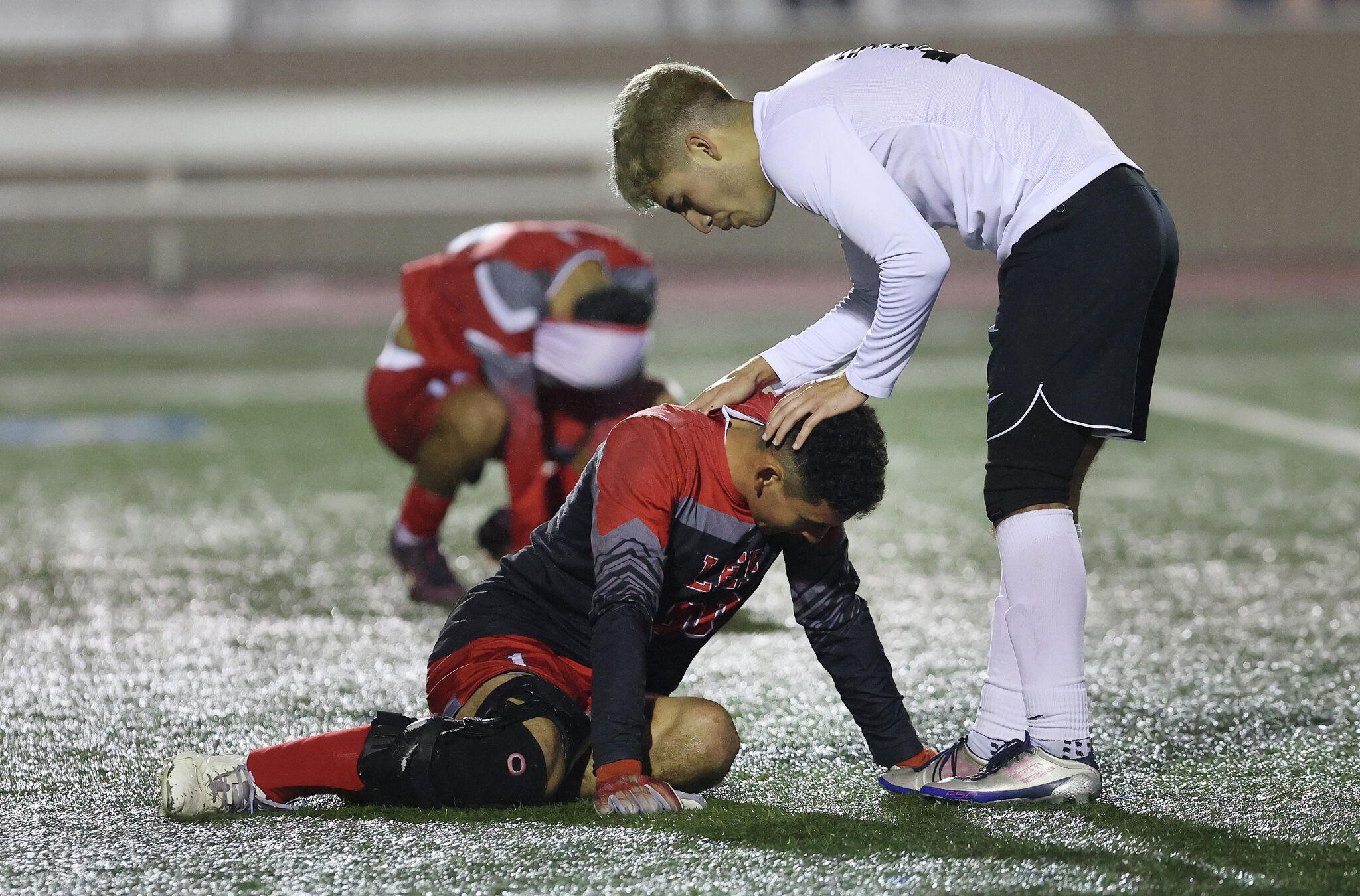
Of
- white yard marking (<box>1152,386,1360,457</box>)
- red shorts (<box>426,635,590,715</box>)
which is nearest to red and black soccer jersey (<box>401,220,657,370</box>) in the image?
red shorts (<box>426,635,590,715</box>)

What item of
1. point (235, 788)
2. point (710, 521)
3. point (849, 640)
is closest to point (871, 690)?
point (849, 640)

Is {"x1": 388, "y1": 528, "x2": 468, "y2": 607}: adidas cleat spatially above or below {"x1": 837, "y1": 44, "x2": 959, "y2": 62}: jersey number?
below

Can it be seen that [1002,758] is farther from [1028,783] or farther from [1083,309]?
[1083,309]

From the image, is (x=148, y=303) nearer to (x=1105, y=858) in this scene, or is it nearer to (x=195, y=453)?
(x=195, y=453)

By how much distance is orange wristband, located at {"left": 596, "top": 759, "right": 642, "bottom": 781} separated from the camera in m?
2.31

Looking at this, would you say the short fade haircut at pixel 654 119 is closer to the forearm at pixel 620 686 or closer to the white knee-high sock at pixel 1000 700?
the forearm at pixel 620 686

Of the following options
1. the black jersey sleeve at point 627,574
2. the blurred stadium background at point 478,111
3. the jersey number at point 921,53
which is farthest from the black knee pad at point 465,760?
the blurred stadium background at point 478,111

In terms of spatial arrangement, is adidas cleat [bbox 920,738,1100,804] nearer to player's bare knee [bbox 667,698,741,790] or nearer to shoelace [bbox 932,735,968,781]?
shoelace [bbox 932,735,968,781]

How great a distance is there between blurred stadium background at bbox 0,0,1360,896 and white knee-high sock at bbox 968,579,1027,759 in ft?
0.59

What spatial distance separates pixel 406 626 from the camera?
3816mm

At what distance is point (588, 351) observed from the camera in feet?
13.5

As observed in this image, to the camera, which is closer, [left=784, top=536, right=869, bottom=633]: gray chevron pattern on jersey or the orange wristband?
the orange wristband

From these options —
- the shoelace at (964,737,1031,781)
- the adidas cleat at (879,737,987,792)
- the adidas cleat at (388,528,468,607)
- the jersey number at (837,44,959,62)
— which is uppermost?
the jersey number at (837,44,959,62)

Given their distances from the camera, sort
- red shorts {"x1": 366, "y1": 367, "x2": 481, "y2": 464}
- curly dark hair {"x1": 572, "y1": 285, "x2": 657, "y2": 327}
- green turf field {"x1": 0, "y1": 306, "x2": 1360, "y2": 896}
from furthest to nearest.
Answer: red shorts {"x1": 366, "y1": 367, "x2": 481, "y2": 464} < curly dark hair {"x1": 572, "y1": 285, "x2": 657, "y2": 327} < green turf field {"x1": 0, "y1": 306, "x2": 1360, "y2": 896}
